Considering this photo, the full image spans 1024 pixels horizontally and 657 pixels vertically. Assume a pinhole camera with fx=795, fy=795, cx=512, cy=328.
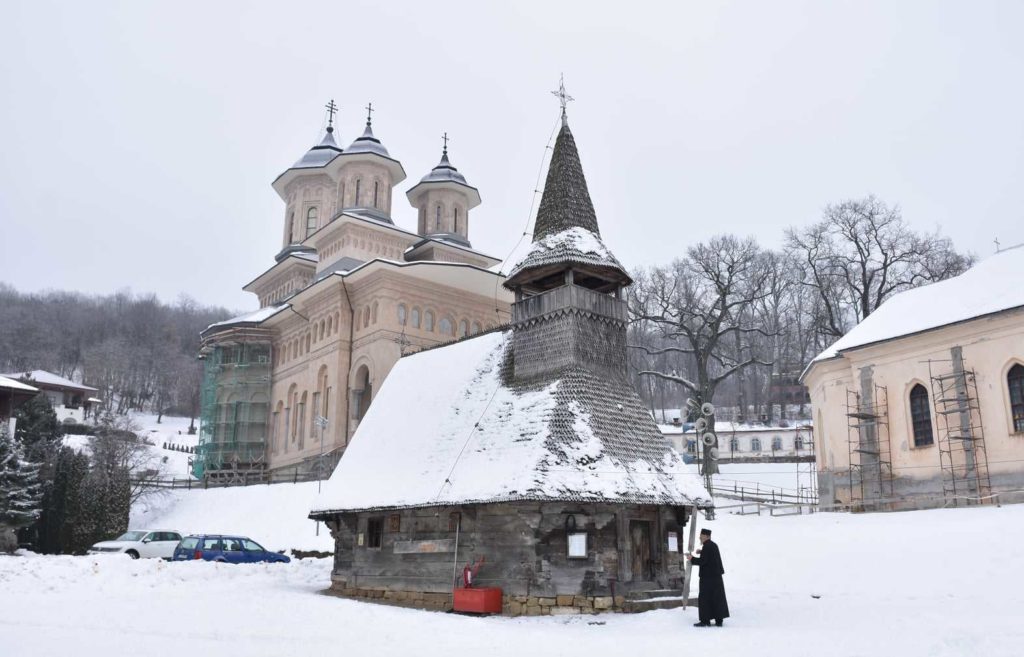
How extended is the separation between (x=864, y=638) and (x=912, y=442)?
19.2m

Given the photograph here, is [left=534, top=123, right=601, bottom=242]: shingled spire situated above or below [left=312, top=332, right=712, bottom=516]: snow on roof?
above

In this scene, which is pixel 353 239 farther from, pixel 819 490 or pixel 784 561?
pixel 784 561

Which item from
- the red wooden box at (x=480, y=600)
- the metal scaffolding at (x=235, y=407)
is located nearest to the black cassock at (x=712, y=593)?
the red wooden box at (x=480, y=600)

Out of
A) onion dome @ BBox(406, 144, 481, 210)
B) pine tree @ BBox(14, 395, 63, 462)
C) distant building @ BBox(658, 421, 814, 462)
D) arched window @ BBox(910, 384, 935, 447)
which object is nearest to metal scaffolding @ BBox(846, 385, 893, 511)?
arched window @ BBox(910, 384, 935, 447)

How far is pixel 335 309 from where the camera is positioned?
41469 millimetres

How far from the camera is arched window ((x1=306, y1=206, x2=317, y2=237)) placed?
5194 centimetres

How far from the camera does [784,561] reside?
68.4 feet

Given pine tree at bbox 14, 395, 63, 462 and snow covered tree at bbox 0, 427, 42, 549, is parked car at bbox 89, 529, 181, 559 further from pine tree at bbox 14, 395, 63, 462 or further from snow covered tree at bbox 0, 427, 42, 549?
pine tree at bbox 14, 395, 63, 462

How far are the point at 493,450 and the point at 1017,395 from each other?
59.9 feet

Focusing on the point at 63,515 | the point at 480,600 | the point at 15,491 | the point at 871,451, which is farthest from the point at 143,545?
the point at 871,451

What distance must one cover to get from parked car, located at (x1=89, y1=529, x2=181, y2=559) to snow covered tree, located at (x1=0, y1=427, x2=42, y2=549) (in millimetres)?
5811

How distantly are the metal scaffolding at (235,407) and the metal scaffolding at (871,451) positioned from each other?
31.3 meters

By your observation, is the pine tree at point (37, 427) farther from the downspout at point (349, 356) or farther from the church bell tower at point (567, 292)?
the church bell tower at point (567, 292)

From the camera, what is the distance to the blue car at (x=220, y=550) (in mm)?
22734
